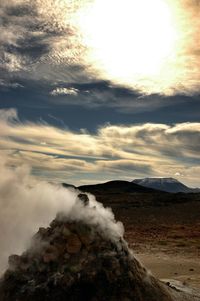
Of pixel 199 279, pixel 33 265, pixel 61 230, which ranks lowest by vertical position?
pixel 199 279

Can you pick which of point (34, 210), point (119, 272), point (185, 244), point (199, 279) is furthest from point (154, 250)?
point (119, 272)

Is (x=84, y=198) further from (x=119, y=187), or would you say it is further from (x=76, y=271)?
(x=119, y=187)

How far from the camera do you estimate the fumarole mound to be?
928cm

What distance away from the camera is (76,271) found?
9.45 meters

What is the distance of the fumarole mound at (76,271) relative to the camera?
9.28 meters

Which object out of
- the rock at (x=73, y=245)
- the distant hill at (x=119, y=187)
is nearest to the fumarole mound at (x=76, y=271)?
→ the rock at (x=73, y=245)

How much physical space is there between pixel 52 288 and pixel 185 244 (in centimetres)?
1730

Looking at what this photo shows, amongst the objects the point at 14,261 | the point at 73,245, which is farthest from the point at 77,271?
the point at 14,261

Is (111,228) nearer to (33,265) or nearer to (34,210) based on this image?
(33,265)

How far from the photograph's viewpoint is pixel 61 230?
391 inches

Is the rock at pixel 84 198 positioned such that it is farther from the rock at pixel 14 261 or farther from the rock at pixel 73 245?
the rock at pixel 14 261

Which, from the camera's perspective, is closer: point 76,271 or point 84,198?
point 76,271

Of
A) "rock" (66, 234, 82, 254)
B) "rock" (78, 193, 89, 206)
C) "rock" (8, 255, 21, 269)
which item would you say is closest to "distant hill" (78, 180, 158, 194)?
"rock" (78, 193, 89, 206)

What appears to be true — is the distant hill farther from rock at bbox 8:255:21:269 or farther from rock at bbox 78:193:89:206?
rock at bbox 8:255:21:269
